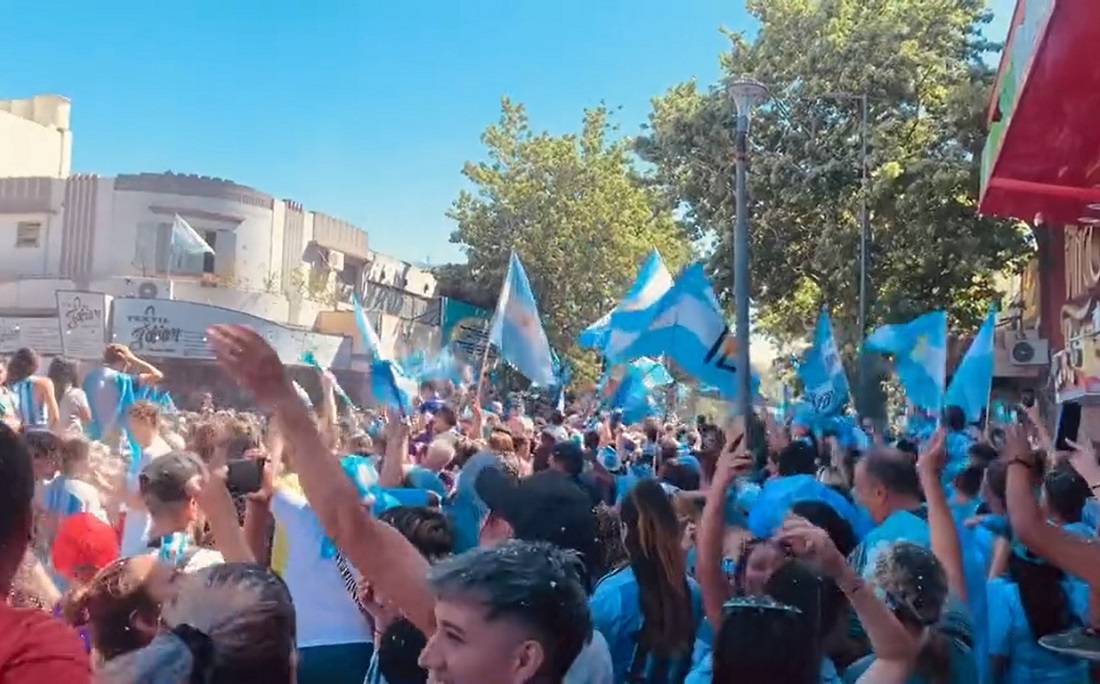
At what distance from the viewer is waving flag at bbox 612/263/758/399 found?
449 inches

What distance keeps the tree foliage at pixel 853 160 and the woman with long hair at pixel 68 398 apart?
17.5 meters

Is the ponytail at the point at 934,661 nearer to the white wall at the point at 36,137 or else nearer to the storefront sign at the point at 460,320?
the storefront sign at the point at 460,320

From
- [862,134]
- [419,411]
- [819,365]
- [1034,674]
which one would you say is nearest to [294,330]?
[862,134]

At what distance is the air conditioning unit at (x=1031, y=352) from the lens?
2205cm

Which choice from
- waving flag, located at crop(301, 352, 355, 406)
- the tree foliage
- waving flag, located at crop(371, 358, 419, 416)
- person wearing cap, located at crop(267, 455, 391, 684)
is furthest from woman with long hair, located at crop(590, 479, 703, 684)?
the tree foliage

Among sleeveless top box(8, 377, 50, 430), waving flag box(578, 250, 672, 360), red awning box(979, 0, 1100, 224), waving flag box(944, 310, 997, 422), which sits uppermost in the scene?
red awning box(979, 0, 1100, 224)

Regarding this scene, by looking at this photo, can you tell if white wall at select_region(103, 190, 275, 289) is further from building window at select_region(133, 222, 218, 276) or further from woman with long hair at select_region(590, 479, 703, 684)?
woman with long hair at select_region(590, 479, 703, 684)

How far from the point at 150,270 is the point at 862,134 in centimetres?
2193

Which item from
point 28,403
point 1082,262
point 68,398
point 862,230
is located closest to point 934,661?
point 28,403

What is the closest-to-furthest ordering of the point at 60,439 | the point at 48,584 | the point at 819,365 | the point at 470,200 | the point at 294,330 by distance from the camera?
the point at 48,584
the point at 60,439
the point at 819,365
the point at 294,330
the point at 470,200

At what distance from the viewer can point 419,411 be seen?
1393 cm

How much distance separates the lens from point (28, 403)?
7535 mm

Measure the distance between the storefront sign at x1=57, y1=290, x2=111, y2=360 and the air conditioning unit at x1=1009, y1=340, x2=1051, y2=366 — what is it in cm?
2193

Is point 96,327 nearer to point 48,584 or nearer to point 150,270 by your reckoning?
point 150,270
